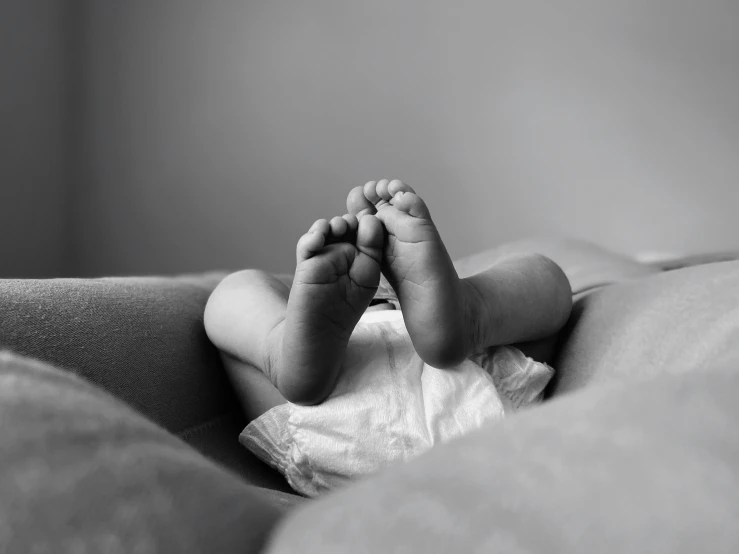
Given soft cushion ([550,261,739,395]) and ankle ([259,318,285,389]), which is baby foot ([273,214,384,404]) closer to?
ankle ([259,318,285,389])

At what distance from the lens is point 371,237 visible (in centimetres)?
67

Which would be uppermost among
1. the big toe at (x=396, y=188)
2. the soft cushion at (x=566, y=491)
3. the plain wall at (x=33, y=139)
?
the soft cushion at (x=566, y=491)

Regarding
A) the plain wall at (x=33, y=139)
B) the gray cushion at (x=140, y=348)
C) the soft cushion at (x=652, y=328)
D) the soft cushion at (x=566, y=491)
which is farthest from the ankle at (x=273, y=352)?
the plain wall at (x=33, y=139)

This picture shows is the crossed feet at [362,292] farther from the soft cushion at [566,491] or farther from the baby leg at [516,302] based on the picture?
the soft cushion at [566,491]

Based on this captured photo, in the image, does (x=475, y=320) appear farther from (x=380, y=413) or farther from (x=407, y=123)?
(x=407, y=123)

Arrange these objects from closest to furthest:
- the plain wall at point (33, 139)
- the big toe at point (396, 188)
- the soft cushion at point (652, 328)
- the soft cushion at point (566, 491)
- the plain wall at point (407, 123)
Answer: the soft cushion at point (566, 491)
the soft cushion at point (652, 328)
the big toe at point (396, 188)
the plain wall at point (33, 139)
the plain wall at point (407, 123)

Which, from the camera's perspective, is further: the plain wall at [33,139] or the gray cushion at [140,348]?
the plain wall at [33,139]

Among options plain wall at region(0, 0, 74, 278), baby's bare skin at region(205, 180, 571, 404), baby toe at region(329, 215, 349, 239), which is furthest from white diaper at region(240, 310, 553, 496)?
plain wall at region(0, 0, 74, 278)

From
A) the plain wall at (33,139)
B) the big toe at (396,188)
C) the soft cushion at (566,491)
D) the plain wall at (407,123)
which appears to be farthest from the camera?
the plain wall at (407,123)

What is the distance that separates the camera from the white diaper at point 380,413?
65 cm

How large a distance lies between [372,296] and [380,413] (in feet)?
0.39

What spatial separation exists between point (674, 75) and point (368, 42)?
3.75 ft

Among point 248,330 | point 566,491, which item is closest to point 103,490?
point 566,491

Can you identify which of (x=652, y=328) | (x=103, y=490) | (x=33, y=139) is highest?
(x=103, y=490)
